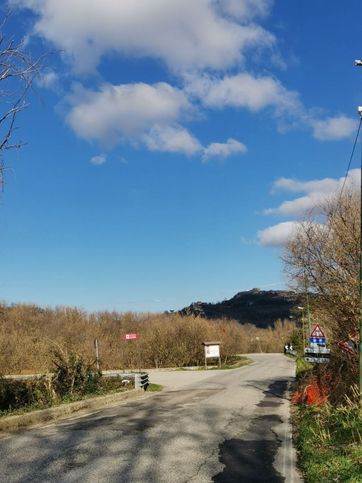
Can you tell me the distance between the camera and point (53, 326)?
73750 mm

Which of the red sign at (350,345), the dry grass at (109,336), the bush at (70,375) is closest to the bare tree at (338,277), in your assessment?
the red sign at (350,345)

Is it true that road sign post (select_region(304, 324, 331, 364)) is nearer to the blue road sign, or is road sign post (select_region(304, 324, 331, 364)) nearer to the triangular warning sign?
the blue road sign

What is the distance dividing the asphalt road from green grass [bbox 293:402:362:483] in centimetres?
37

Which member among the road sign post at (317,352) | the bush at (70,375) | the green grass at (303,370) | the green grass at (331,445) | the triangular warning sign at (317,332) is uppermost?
the triangular warning sign at (317,332)

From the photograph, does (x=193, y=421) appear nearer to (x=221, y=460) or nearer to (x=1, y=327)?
(x=221, y=460)

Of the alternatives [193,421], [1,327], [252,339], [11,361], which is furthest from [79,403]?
[252,339]

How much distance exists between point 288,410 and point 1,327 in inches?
2227

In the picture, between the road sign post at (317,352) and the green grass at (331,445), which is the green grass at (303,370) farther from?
the green grass at (331,445)

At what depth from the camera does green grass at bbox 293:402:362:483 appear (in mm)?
7621

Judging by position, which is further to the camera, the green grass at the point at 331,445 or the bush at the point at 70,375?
the bush at the point at 70,375

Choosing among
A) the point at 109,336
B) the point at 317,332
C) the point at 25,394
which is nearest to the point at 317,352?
the point at 317,332

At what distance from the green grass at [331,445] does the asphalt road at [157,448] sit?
370 millimetres

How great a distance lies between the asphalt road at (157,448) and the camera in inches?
336

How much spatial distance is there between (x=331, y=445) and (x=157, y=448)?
10.9ft
